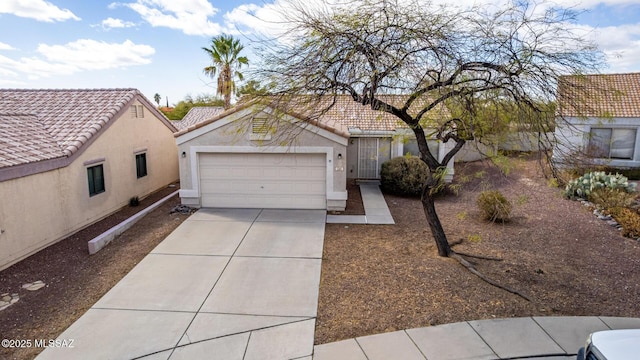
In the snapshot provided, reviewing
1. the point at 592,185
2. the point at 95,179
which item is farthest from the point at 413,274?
the point at 95,179

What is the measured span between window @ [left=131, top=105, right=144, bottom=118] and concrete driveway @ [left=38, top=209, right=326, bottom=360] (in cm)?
683

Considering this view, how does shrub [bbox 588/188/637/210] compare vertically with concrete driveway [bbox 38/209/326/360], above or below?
above

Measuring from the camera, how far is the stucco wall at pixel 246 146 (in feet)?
39.6

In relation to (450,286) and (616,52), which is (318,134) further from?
(616,52)

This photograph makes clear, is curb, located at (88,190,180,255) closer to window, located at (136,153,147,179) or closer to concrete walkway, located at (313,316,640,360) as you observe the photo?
window, located at (136,153,147,179)

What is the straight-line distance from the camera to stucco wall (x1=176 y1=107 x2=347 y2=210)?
12070 millimetres

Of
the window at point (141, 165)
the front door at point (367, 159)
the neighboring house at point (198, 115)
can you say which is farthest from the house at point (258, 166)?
the neighboring house at point (198, 115)

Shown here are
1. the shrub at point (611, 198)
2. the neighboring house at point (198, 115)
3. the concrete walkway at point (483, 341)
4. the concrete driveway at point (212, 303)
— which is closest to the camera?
the concrete walkway at point (483, 341)

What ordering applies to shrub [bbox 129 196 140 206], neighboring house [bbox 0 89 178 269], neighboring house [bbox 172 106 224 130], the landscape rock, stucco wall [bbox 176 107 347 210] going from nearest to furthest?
1. the landscape rock
2. neighboring house [bbox 0 89 178 269]
3. stucco wall [bbox 176 107 347 210]
4. shrub [bbox 129 196 140 206]
5. neighboring house [bbox 172 106 224 130]

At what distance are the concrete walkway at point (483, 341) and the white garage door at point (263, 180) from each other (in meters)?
7.32

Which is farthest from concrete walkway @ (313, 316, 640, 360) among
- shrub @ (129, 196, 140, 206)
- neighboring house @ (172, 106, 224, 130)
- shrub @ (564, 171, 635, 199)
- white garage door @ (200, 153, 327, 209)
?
neighboring house @ (172, 106, 224, 130)

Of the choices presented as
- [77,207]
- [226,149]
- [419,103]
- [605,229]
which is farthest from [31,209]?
[605,229]

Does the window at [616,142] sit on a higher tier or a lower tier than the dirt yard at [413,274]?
higher

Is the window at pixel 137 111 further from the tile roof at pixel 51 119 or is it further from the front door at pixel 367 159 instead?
the front door at pixel 367 159
